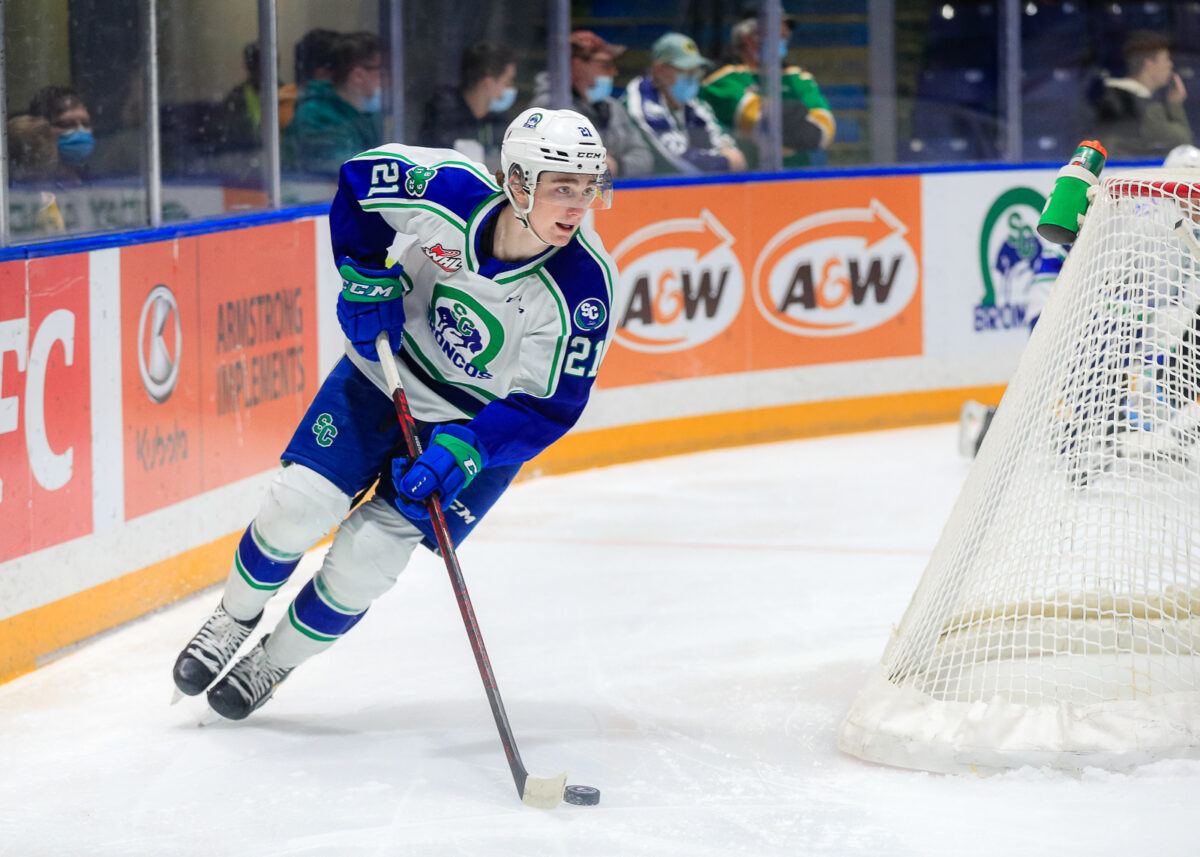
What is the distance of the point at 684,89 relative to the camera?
6.32 metres

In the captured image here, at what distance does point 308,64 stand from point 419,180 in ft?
7.13

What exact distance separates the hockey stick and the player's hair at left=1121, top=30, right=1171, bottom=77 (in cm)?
529

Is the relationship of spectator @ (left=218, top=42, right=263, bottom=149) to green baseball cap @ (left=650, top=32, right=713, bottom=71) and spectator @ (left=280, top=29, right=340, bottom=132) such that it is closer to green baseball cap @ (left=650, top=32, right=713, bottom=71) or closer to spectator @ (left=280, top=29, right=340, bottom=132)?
spectator @ (left=280, top=29, right=340, bottom=132)

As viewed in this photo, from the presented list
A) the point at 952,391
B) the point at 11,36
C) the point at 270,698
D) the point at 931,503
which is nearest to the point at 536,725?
the point at 270,698

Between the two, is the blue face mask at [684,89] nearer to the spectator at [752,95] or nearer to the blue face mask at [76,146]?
the spectator at [752,95]

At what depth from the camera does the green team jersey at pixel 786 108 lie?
641 cm

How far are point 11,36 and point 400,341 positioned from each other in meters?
1.14

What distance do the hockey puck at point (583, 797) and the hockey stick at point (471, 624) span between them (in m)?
0.01

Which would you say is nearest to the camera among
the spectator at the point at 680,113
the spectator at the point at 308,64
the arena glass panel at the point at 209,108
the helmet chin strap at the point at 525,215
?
the helmet chin strap at the point at 525,215

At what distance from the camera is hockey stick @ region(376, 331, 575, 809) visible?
2650mm

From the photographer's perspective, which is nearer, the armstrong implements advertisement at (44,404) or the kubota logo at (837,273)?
the armstrong implements advertisement at (44,404)

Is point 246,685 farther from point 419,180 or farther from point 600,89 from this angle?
point 600,89

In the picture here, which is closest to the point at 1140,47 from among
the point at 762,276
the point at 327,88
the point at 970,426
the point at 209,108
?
the point at 762,276

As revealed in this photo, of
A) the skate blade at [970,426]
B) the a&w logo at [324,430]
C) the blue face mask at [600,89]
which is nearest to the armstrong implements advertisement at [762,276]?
the blue face mask at [600,89]
